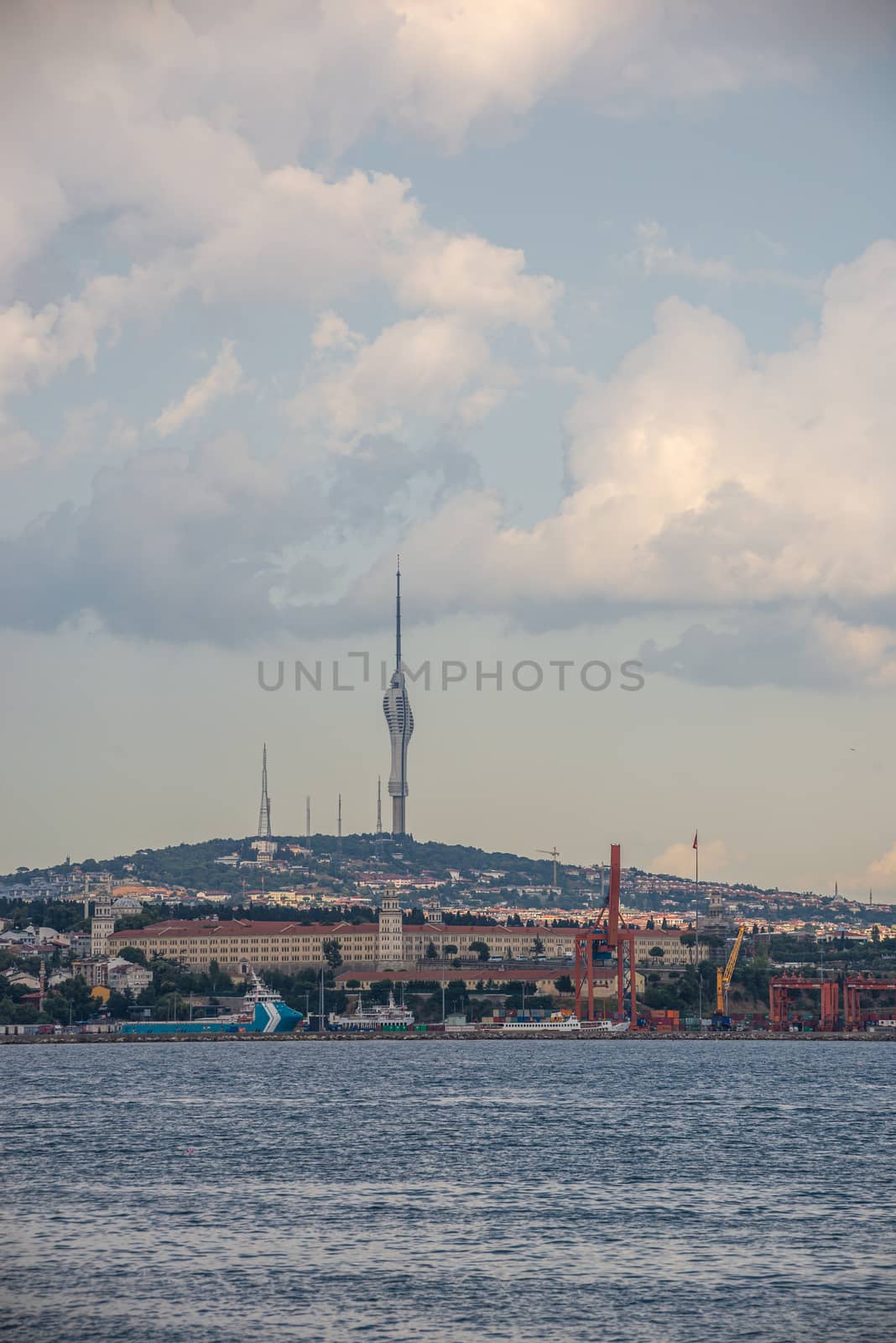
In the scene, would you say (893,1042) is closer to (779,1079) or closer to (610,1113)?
(779,1079)

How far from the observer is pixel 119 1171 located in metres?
56.5

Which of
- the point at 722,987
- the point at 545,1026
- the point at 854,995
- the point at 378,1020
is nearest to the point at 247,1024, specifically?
the point at 378,1020

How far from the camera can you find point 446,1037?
165 m

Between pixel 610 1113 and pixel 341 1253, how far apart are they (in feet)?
122

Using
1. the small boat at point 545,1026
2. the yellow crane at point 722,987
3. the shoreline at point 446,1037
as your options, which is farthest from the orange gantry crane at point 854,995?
the small boat at point 545,1026

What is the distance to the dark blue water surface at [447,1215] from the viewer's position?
35.8 meters

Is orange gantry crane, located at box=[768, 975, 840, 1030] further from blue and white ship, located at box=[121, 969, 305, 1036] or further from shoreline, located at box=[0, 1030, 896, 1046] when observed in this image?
blue and white ship, located at box=[121, 969, 305, 1036]

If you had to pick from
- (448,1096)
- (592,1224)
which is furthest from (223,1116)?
(592,1224)

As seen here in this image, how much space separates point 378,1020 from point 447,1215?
419ft

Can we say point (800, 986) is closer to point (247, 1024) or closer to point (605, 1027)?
point (605, 1027)

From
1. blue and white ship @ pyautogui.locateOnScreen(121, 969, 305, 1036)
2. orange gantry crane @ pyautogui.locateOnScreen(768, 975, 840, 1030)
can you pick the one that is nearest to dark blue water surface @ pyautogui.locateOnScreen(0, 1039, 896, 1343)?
blue and white ship @ pyautogui.locateOnScreen(121, 969, 305, 1036)

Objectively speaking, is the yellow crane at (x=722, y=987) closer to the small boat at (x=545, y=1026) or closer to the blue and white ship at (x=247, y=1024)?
the small boat at (x=545, y=1026)

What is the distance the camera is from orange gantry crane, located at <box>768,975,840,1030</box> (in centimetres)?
17350

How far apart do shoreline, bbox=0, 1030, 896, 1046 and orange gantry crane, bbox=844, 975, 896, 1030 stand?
612 centimetres
